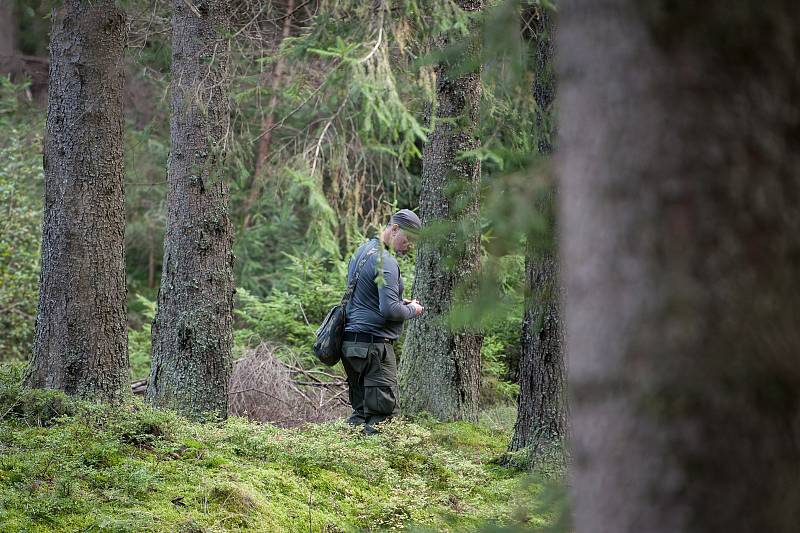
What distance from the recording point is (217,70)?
7266mm

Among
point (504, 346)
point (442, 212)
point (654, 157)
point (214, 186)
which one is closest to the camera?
point (654, 157)

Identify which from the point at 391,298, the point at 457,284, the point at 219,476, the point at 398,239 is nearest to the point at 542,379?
the point at 457,284

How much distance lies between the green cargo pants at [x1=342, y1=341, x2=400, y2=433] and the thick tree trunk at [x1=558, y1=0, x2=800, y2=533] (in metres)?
A: 6.07

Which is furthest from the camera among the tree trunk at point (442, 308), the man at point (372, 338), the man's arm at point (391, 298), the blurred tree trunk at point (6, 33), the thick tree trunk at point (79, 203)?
the blurred tree trunk at point (6, 33)

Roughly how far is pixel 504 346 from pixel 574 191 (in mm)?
11538

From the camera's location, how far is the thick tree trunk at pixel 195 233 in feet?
23.7

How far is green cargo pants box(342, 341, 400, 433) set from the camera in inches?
304

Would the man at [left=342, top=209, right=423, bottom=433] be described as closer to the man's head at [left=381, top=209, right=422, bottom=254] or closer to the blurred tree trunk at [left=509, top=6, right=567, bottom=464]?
the man's head at [left=381, top=209, right=422, bottom=254]

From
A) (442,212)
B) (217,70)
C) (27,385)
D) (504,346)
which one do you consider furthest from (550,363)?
(504,346)

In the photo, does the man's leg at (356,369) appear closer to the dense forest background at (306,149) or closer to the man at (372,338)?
the man at (372,338)

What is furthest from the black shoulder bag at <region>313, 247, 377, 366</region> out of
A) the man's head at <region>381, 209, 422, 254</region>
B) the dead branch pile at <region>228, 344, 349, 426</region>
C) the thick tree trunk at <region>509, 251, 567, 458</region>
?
the dead branch pile at <region>228, 344, 349, 426</region>

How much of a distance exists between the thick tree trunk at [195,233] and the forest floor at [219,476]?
701 mm

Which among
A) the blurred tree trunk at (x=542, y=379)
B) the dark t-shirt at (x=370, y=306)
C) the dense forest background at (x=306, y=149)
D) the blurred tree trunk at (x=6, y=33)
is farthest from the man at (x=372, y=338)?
the blurred tree trunk at (x=6, y=33)

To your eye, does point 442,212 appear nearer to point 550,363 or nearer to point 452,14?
point 550,363
